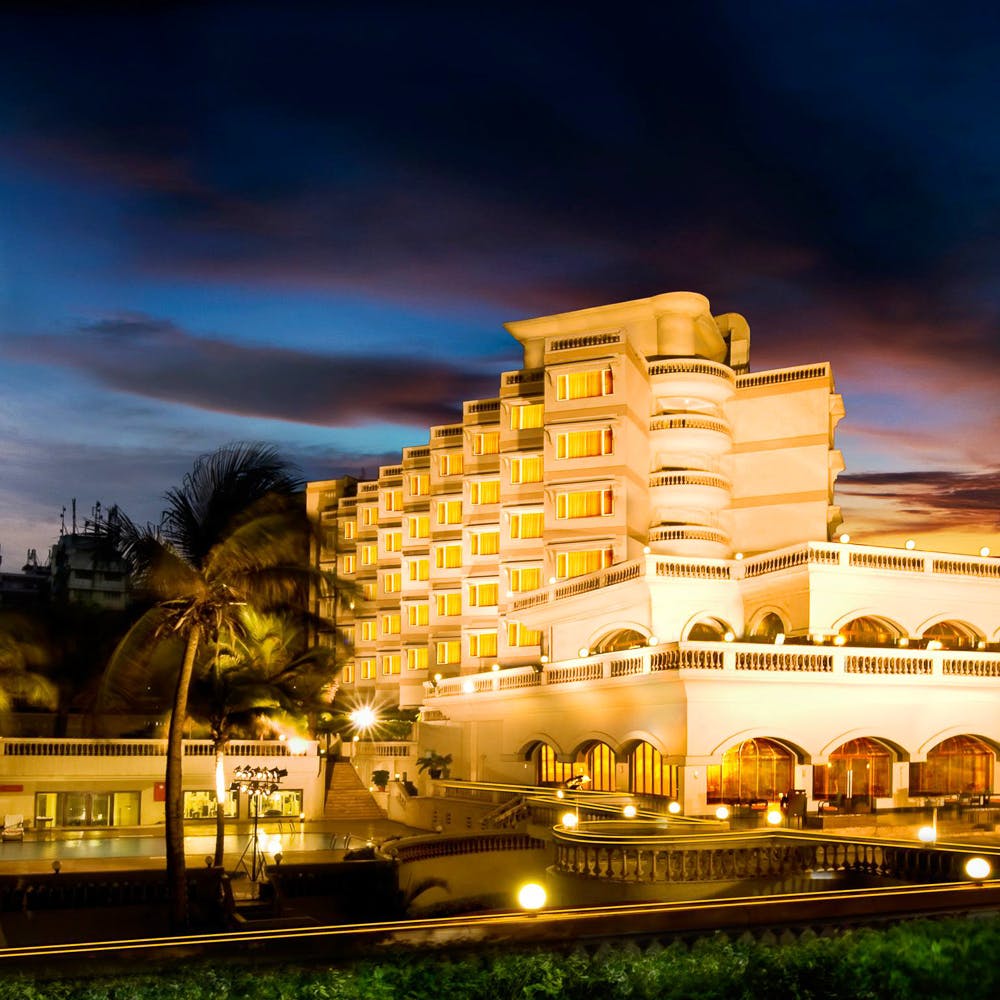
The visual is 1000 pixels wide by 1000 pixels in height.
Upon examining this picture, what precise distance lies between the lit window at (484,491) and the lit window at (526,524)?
4115mm

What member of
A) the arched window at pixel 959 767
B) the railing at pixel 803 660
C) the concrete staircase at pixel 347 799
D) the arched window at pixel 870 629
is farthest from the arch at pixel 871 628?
the concrete staircase at pixel 347 799

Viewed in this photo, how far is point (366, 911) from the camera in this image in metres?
31.2

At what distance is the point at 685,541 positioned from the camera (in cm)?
5016

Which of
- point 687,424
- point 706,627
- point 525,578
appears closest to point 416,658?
point 525,578

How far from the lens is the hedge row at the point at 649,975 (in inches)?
326

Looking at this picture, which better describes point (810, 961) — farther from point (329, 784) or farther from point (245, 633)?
point (329, 784)

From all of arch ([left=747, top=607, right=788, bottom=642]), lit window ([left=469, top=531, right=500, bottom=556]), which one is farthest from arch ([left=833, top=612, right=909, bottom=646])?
lit window ([left=469, top=531, right=500, bottom=556])

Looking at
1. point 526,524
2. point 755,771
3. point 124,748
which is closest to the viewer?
point 755,771

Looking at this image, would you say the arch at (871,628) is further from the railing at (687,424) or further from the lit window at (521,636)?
the lit window at (521,636)

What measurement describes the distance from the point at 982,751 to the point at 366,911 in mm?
17111

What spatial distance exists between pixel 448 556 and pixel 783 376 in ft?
63.1

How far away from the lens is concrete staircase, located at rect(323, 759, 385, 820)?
4822cm

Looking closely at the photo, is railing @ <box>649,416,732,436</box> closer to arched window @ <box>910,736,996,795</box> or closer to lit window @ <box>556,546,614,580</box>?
lit window @ <box>556,546,614,580</box>

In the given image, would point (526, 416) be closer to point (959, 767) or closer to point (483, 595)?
point (483, 595)
